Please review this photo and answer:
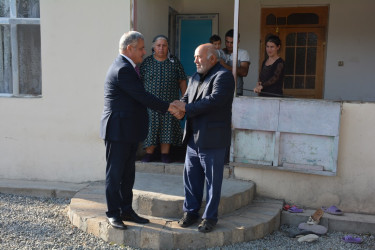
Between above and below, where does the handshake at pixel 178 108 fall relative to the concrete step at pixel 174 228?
above

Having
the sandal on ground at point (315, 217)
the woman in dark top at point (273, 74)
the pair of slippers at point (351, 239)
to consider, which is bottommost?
the pair of slippers at point (351, 239)

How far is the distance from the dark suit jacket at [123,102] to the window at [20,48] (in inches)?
95.9

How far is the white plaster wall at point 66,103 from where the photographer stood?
203 inches

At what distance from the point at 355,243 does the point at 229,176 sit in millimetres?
1589

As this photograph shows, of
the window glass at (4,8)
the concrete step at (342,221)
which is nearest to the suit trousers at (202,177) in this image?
the concrete step at (342,221)

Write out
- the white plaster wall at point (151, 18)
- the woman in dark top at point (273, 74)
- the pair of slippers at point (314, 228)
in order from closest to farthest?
1. the pair of slippers at point (314, 228)
2. the woman in dark top at point (273, 74)
3. the white plaster wall at point (151, 18)

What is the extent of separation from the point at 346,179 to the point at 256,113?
1.30 metres

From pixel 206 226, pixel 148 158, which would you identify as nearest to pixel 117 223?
pixel 206 226

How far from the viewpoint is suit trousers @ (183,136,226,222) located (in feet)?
11.8

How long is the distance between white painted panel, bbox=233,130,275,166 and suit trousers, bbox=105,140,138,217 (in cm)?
159

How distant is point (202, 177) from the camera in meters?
3.84

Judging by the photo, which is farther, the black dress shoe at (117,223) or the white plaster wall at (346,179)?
the white plaster wall at (346,179)

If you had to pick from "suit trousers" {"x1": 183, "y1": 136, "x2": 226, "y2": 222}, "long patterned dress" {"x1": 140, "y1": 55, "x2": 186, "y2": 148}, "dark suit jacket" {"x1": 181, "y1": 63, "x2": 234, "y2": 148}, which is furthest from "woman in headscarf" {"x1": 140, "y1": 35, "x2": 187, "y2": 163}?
"dark suit jacket" {"x1": 181, "y1": 63, "x2": 234, "y2": 148}

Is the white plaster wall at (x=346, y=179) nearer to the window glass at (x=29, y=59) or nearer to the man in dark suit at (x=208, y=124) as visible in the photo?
the man in dark suit at (x=208, y=124)
